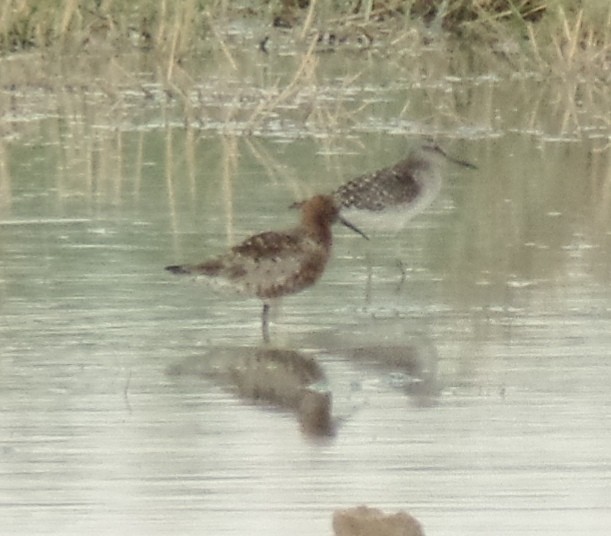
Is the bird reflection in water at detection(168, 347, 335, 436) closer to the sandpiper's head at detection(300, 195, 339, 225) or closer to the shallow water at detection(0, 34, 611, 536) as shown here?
the shallow water at detection(0, 34, 611, 536)

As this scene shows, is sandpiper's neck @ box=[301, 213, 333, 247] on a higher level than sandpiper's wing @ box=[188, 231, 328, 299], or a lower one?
higher

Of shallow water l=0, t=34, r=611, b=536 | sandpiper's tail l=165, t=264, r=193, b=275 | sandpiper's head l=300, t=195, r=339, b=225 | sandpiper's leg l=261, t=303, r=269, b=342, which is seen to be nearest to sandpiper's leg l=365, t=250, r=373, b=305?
shallow water l=0, t=34, r=611, b=536

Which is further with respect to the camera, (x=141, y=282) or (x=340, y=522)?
(x=141, y=282)

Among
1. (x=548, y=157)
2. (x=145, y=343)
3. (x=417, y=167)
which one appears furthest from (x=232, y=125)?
(x=145, y=343)

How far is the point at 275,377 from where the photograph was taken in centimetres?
651

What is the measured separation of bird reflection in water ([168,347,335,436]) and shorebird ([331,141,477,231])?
204 cm

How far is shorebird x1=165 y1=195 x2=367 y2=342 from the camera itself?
7.27m

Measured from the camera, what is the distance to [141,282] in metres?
7.80

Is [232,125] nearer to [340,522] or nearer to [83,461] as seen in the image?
[83,461]

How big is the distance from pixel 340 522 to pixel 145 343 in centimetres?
254

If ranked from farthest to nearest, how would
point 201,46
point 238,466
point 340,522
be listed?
point 201,46 → point 238,466 → point 340,522

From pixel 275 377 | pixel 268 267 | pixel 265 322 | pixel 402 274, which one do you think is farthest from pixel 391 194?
pixel 275 377

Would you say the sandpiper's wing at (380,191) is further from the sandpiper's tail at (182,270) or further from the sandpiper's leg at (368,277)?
the sandpiper's tail at (182,270)

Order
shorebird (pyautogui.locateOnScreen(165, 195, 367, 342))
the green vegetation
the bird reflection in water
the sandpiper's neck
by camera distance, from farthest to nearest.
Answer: the green vegetation, the sandpiper's neck, shorebird (pyautogui.locateOnScreen(165, 195, 367, 342)), the bird reflection in water
